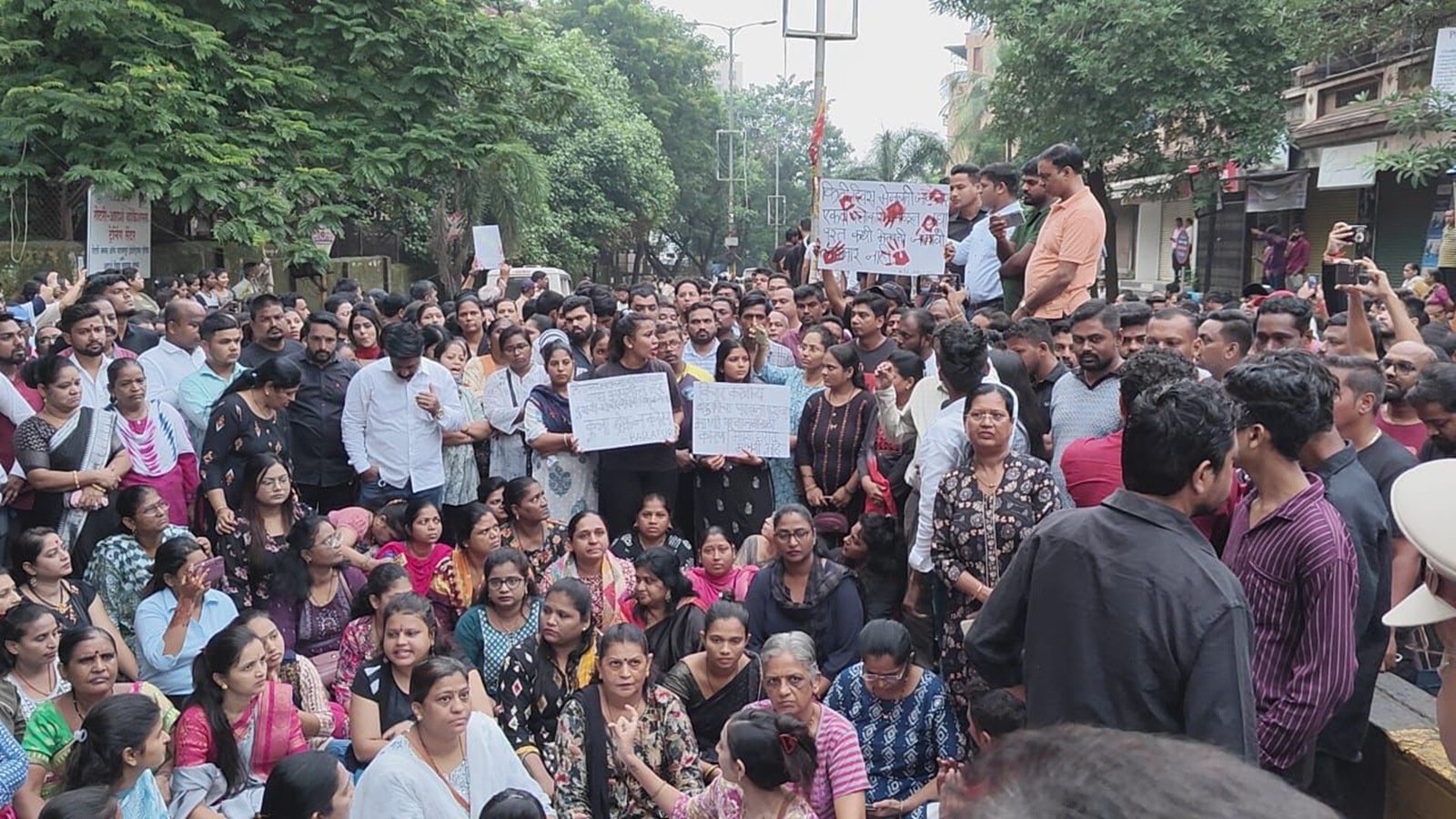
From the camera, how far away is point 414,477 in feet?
23.3

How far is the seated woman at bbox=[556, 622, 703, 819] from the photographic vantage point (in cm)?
492

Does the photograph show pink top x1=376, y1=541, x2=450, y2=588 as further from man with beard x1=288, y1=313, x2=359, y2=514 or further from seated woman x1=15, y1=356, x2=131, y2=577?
seated woman x1=15, y1=356, x2=131, y2=577

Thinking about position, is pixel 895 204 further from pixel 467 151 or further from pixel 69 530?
pixel 467 151

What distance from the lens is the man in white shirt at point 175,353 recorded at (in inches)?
291

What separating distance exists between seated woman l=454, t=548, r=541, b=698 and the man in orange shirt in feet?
9.56

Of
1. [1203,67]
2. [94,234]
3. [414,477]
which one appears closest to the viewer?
[414,477]

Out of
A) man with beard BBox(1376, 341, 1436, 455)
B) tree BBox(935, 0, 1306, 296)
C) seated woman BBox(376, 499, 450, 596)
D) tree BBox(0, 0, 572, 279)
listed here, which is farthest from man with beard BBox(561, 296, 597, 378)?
tree BBox(935, 0, 1306, 296)

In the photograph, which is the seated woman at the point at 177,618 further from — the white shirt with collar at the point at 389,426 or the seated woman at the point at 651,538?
the seated woman at the point at 651,538

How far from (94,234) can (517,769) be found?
1158 cm

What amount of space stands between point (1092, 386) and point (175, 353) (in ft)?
17.5

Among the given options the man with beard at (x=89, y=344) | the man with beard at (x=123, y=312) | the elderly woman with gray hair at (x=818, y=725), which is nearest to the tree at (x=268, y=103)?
the man with beard at (x=123, y=312)

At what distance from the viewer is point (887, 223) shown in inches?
350

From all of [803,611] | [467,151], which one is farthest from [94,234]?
[803,611]

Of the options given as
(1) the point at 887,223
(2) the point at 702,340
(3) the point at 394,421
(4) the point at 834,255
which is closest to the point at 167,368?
(3) the point at 394,421
